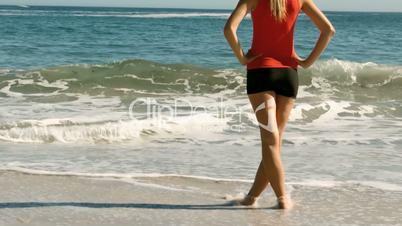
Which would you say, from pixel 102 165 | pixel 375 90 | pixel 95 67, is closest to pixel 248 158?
pixel 102 165

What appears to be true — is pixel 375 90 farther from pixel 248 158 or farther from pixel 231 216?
pixel 231 216

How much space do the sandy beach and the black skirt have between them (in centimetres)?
86

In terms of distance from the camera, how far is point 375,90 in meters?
14.9

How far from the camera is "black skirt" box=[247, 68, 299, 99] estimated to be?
4.32 m

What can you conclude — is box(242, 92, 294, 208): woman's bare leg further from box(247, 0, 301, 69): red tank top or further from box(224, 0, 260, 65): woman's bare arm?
box(224, 0, 260, 65): woman's bare arm

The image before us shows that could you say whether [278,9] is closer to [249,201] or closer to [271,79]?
[271,79]

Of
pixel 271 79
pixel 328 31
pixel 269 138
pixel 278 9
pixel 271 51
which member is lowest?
pixel 269 138

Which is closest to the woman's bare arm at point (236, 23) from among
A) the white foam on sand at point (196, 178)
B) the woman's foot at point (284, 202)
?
the woman's foot at point (284, 202)

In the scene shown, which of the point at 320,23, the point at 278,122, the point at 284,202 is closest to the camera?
the point at 320,23

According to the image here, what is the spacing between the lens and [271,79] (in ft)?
14.2

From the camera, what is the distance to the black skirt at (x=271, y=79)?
4316mm

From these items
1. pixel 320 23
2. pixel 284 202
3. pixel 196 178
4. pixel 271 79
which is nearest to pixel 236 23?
pixel 271 79

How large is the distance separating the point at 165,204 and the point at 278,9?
5.23 ft

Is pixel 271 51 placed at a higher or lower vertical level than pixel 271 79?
higher
